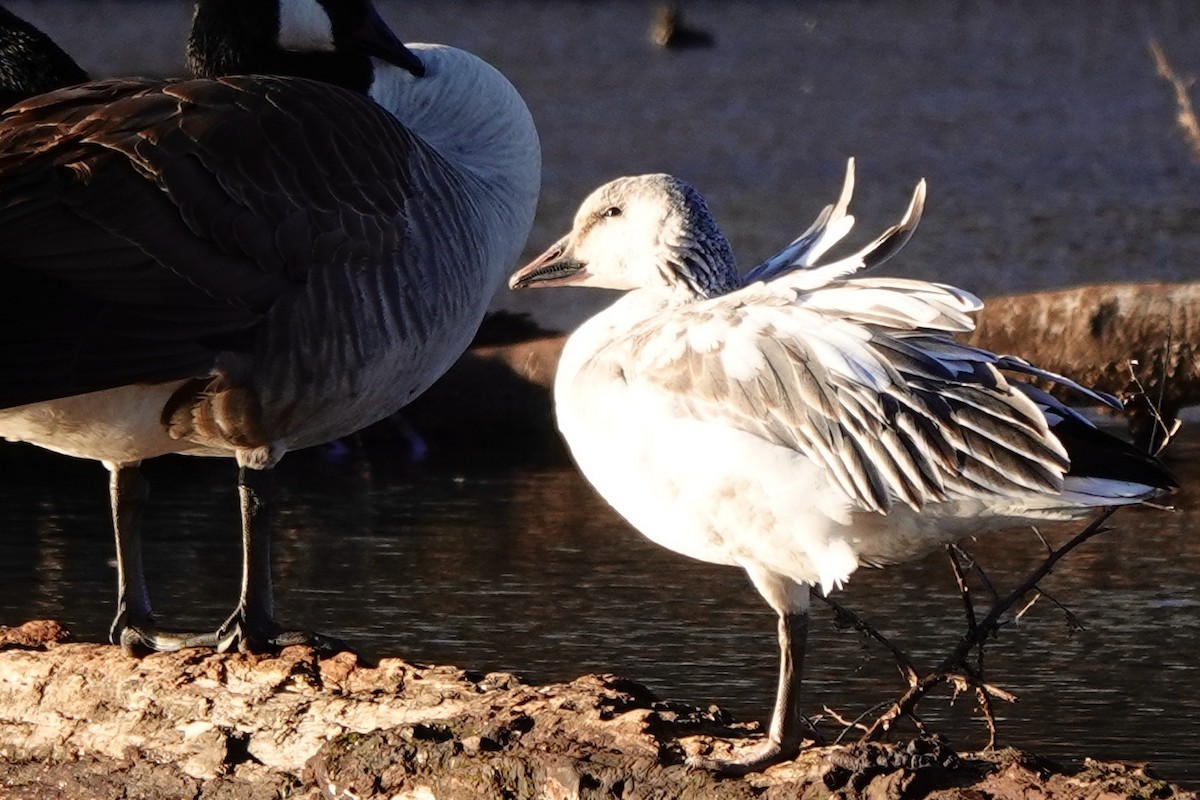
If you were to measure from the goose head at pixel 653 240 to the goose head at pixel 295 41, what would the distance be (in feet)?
5.59

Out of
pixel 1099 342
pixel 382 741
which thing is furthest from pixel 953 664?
pixel 1099 342

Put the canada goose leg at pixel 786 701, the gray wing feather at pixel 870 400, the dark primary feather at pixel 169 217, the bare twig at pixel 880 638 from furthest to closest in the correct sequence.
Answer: the dark primary feather at pixel 169 217
the bare twig at pixel 880 638
the canada goose leg at pixel 786 701
the gray wing feather at pixel 870 400

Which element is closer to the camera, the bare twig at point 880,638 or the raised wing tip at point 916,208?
the raised wing tip at point 916,208

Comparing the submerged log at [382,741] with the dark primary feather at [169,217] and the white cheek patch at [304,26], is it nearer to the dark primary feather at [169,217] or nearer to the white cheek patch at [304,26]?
the dark primary feather at [169,217]

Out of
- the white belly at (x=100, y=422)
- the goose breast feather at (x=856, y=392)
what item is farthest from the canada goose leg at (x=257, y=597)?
the goose breast feather at (x=856, y=392)

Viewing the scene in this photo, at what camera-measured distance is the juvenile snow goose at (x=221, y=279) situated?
208 inches

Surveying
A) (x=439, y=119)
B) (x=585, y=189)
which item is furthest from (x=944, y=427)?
(x=585, y=189)

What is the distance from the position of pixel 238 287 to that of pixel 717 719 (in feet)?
5.94


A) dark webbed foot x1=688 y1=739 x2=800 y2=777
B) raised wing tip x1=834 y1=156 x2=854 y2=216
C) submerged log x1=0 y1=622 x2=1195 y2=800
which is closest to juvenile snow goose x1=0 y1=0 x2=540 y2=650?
submerged log x1=0 y1=622 x2=1195 y2=800

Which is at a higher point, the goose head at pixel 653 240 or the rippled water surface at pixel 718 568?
the goose head at pixel 653 240

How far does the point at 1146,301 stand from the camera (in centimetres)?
933

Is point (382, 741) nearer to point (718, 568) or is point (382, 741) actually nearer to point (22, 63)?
point (718, 568)

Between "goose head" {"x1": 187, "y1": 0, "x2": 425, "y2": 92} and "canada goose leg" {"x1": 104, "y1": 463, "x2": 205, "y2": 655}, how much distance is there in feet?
4.98

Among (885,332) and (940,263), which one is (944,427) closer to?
(885,332)
